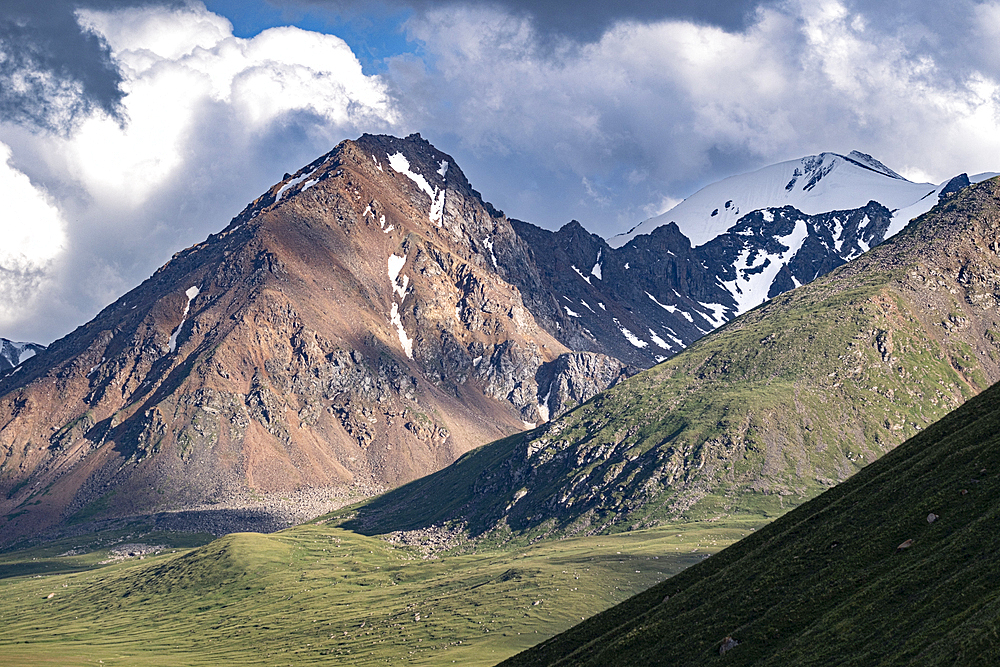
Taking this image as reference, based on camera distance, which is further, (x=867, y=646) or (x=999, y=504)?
(x=999, y=504)

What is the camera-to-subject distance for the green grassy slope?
66.7 m

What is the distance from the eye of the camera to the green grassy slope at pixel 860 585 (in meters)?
66.7

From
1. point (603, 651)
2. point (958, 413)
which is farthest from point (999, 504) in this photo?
point (958, 413)

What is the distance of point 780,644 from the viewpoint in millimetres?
79438

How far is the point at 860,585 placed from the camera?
82.0 m

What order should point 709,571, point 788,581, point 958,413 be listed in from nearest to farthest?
point 788,581
point 709,571
point 958,413

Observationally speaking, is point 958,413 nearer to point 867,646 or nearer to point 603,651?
point 603,651

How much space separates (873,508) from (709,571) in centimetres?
2411

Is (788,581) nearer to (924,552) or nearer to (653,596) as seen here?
(924,552)

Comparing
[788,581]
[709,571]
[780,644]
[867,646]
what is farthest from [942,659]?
[709,571]

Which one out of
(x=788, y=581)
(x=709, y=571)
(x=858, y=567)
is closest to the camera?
(x=858, y=567)

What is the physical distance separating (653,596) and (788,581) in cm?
2764

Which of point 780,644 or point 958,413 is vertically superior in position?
point 958,413

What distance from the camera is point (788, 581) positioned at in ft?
308
